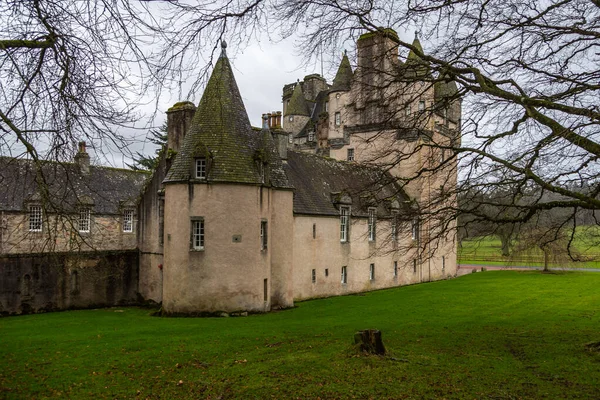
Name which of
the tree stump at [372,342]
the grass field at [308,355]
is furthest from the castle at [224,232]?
the tree stump at [372,342]

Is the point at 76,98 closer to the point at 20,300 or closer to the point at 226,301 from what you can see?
the point at 226,301

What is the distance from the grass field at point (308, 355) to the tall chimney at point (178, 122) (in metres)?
9.54

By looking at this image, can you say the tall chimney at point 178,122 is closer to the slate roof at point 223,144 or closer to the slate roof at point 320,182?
the slate roof at point 223,144

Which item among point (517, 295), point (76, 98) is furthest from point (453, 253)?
point (76, 98)

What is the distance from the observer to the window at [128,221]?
3772cm

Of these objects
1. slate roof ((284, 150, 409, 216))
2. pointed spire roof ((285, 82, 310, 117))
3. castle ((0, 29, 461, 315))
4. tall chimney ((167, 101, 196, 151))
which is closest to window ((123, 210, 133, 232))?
castle ((0, 29, 461, 315))

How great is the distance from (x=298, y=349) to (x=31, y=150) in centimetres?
913

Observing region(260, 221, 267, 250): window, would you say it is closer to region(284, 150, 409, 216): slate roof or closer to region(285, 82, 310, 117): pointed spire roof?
region(284, 150, 409, 216): slate roof

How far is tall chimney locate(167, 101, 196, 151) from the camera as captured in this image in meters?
27.5

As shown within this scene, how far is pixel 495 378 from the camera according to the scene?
1110 cm

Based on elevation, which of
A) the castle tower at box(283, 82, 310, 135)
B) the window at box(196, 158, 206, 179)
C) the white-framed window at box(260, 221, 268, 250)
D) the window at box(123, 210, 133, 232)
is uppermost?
the castle tower at box(283, 82, 310, 135)

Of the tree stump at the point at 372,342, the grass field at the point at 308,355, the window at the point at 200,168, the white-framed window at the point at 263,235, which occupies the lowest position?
the grass field at the point at 308,355

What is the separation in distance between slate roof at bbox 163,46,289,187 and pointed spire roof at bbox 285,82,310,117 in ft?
94.9

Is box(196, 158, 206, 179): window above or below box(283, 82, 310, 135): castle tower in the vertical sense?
below
